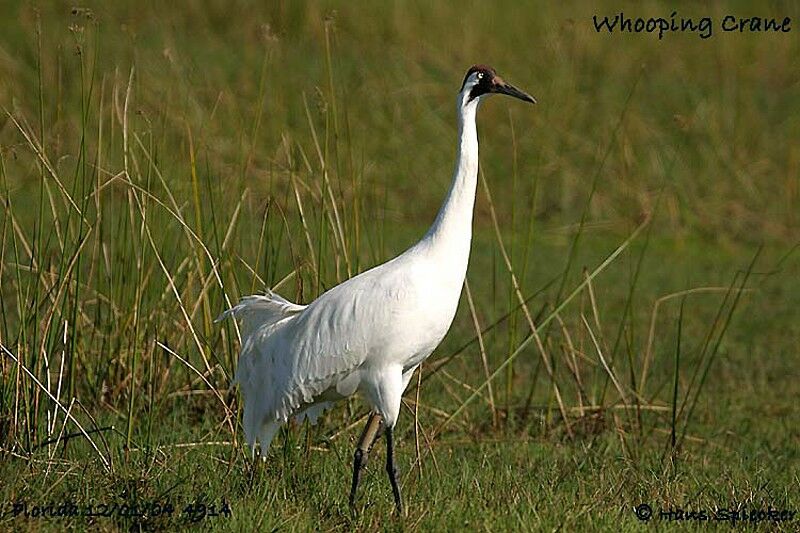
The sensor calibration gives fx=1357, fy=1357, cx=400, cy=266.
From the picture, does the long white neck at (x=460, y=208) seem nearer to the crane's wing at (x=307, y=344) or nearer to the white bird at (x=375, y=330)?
the white bird at (x=375, y=330)

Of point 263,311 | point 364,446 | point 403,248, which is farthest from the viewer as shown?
point 403,248

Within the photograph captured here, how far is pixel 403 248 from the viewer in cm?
948

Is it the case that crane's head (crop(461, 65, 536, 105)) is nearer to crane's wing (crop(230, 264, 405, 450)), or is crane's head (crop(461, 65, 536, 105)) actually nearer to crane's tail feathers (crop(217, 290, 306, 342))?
crane's wing (crop(230, 264, 405, 450))

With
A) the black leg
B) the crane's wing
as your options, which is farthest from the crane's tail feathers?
the black leg

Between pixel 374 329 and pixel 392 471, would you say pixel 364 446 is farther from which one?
pixel 374 329

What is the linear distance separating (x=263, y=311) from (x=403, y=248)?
4.67 meters

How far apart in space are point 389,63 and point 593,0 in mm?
3093

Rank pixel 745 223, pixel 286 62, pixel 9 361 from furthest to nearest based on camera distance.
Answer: pixel 286 62 → pixel 745 223 → pixel 9 361

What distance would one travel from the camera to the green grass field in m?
4.59

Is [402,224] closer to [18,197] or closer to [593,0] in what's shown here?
[18,197]

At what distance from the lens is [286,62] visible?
1241 centimetres

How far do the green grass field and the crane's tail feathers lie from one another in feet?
0.59

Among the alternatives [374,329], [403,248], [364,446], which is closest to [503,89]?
[374,329]

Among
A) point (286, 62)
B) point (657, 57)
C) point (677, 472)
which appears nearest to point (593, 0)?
point (657, 57)
